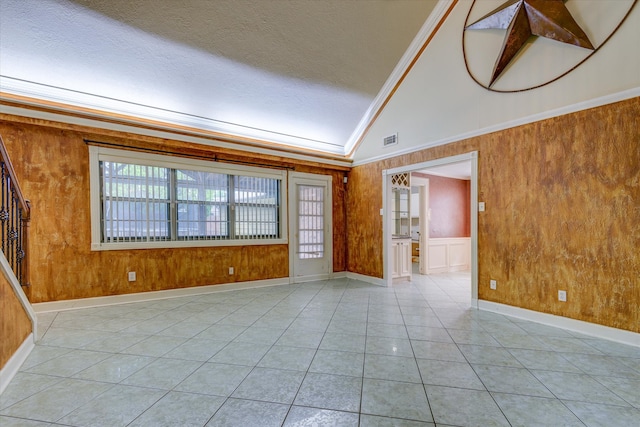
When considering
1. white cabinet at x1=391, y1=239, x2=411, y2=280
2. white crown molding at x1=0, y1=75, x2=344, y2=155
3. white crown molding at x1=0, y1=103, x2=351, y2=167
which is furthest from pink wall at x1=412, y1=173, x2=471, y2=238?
white crown molding at x1=0, y1=75, x2=344, y2=155

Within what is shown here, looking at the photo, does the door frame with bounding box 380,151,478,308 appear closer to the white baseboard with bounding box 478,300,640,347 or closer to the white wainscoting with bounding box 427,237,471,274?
the white baseboard with bounding box 478,300,640,347

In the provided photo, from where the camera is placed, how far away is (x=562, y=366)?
88.0 inches

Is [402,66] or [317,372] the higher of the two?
[402,66]

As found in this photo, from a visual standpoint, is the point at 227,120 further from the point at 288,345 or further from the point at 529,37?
the point at 529,37

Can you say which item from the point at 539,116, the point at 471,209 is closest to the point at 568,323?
the point at 471,209

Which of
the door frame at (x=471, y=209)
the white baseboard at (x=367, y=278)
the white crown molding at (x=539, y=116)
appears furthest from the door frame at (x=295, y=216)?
the white crown molding at (x=539, y=116)

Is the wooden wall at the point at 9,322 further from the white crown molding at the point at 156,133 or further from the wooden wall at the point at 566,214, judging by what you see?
the wooden wall at the point at 566,214

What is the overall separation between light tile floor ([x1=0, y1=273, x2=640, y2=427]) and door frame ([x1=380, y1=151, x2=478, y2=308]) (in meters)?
0.63

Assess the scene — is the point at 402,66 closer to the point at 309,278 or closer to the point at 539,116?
the point at 539,116

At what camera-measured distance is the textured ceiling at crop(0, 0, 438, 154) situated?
3.06 m

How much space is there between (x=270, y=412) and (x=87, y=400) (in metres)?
1.19

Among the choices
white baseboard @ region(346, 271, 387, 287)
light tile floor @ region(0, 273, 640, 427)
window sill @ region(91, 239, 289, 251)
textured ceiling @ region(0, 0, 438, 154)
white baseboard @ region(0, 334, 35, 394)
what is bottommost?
white baseboard @ region(346, 271, 387, 287)

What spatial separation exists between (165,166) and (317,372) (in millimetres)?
3755

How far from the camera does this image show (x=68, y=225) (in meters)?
3.73
